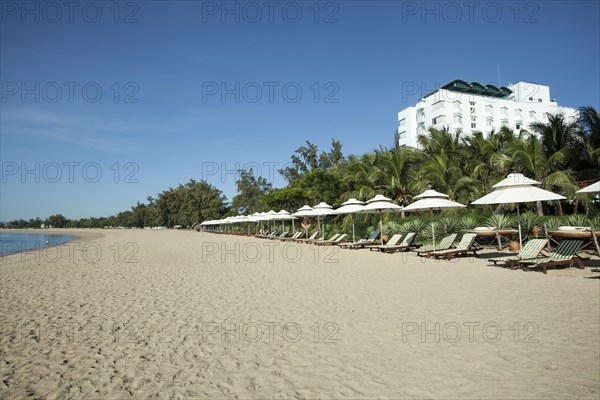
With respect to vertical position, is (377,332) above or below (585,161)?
below

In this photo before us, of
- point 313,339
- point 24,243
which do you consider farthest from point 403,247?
point 24,243

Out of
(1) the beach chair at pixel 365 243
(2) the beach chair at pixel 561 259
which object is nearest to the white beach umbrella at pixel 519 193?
(2) the beach chair at pixel 561 259

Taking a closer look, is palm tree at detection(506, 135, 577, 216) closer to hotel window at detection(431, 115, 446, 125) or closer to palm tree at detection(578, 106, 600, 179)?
palm tree at detection(578, 106, 600, 179)

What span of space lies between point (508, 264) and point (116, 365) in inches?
370

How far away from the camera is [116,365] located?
403 centimetres

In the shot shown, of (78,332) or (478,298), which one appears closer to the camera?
(78,332)

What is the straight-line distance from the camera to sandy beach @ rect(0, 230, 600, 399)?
3441mm

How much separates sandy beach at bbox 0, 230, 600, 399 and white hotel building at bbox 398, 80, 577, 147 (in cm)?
4393

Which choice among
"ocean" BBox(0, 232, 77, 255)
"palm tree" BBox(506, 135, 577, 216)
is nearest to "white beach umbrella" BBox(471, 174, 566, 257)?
"palm tree" BBox(506, 135, 577, 216)

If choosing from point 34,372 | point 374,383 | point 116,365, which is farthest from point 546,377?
point 34,372

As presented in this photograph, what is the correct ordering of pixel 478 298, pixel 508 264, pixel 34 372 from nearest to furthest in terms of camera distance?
pixel 34 372 → pixel 478 298 → pixel 508 264

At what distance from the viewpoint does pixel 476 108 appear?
1988 inches

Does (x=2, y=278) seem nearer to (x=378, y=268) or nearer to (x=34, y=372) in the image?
(x=34, y=372)

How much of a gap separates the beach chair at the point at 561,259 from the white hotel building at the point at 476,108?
1606 inches
